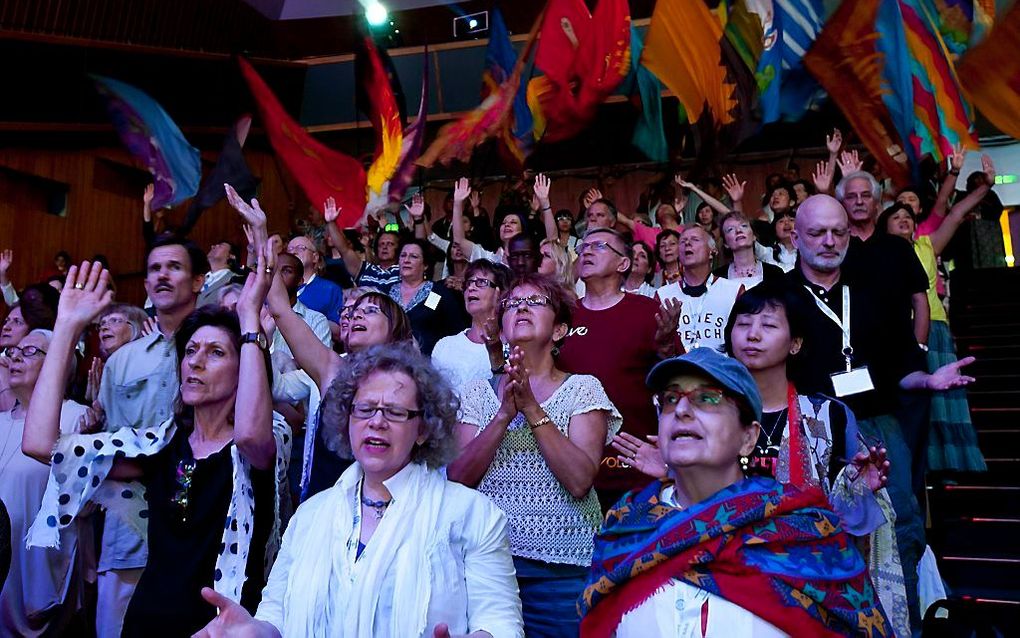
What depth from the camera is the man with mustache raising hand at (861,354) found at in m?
2.98

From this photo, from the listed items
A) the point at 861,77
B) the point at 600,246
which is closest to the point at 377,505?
the point at 600,246

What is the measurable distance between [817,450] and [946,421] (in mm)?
2717

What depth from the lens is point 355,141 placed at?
1373cm

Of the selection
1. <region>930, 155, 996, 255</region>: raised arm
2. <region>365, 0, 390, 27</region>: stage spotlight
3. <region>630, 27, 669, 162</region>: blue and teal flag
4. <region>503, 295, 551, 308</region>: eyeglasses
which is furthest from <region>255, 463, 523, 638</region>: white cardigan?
<region>365, 0, 390, 27</region>: stage spotlight

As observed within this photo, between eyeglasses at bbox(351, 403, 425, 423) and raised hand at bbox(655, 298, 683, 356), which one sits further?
raised hand at bbox(655, 298, 683, 356)

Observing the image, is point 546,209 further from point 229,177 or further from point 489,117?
point 489,117

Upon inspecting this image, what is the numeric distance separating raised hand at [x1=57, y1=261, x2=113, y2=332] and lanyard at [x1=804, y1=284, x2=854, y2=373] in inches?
92.9

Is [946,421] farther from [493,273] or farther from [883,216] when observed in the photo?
[493,273]

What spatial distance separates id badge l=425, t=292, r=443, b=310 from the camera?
526cm

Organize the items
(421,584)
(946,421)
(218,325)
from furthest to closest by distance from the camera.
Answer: (946,421) → (218,325) → (421,584)

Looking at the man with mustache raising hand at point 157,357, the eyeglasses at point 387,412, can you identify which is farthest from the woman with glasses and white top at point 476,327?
the eyeglasses at point 387,412

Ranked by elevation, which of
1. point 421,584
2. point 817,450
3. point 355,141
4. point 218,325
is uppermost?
point 355,141

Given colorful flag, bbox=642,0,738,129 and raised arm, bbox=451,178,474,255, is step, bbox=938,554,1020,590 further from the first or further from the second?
colorful flag, bbox=642,0,738,129

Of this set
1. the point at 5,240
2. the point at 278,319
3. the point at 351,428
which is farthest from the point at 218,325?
the point at 5,240
